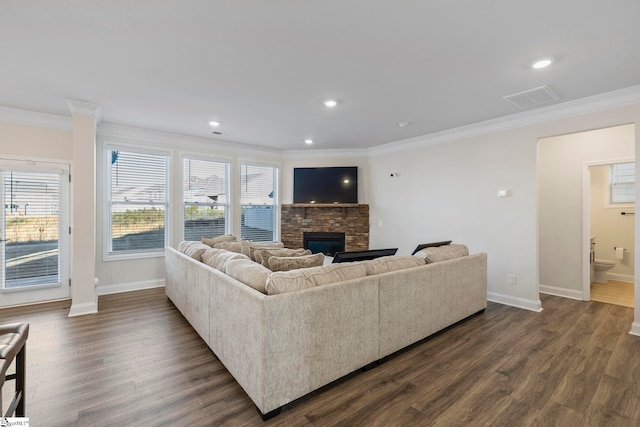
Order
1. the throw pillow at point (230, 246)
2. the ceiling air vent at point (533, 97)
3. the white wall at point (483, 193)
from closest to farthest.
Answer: the ceiling air vent at point (533, 97) → the throw pillow at point (230, 246) → the white wall at point (483, 193)

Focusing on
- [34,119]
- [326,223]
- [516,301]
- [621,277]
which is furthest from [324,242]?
[621,277]

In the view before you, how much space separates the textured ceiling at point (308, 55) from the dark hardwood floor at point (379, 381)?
260 centimetres

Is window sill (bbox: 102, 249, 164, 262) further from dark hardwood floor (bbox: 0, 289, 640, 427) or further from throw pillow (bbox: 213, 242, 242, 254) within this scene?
throw pillow (bbox: 213, 242, 242, 254)

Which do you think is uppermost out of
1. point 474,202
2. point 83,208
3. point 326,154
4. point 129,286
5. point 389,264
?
point 326,154

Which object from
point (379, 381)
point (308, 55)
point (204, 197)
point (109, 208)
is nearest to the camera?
point (379, 381)

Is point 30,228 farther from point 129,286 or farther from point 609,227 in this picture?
point 609,227

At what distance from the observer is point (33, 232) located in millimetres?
3945

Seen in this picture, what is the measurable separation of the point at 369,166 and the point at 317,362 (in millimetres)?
4698

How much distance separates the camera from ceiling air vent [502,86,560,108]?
3.11 metres

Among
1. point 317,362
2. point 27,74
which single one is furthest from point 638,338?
point 27,74

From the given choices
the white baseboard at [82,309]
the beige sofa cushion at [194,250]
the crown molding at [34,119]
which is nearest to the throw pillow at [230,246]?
the beige sofa cushion at [194,250]

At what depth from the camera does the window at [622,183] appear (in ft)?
16.5

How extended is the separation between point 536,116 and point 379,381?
12.6ft

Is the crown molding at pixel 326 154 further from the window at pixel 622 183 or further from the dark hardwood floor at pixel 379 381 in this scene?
the window at pixel 622 183
